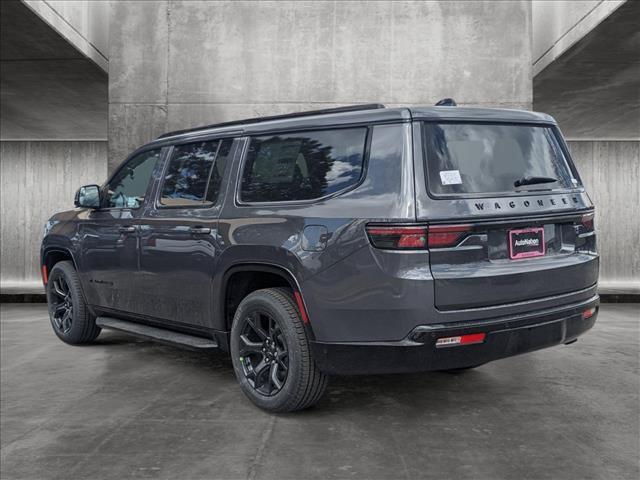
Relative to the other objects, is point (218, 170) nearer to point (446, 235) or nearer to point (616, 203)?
point (446, 235)

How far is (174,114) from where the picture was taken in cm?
913

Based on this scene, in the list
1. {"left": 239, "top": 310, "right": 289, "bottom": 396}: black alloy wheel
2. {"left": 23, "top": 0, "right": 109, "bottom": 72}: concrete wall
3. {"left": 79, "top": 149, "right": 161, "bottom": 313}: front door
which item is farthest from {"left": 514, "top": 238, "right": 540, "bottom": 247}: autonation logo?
{"left": 23, "top": 0, "right": 109, "bottom": 72}: concrete wall

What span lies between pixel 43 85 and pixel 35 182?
5.22 metres

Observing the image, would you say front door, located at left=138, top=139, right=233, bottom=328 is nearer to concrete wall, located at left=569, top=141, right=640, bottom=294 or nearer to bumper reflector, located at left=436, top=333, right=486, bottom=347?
bumper reflector, located at left=436, top=333, right=486, bottom=347

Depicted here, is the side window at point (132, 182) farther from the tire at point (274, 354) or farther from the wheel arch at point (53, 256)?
the tire at point (274, 354)

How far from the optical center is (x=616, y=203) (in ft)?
48.0

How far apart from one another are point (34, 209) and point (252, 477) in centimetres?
1452

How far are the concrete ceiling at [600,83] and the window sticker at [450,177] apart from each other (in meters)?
4.95

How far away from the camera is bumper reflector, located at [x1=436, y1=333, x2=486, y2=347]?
3590 mm

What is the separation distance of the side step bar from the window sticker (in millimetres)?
2100

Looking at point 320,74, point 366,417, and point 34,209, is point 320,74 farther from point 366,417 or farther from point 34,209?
point 34,209

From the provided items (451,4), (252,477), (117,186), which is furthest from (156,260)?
(451,4)

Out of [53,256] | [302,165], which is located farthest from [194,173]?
[53,256]

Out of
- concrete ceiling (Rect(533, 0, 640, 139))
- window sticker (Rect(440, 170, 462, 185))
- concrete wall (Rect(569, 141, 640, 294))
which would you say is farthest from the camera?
concrete wall (Rect(569, 141, 640, 294))
